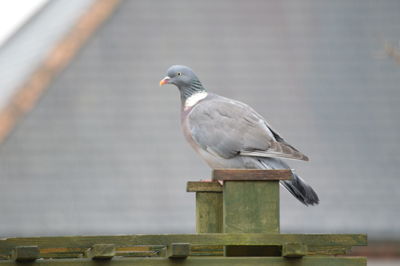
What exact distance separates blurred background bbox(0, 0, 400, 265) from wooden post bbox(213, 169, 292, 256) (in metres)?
11.9

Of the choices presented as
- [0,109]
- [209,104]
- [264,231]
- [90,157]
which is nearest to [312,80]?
[90,157]

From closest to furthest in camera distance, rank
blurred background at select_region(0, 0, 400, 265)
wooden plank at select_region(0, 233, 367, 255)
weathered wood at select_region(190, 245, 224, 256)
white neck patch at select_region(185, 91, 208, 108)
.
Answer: wooden plank at select_region(0, 233, 367, 255), weathered wood at select_region(190, 245, 224, 256), white neck patch at select_region(185, 91, 208, 108), blurred background at select_region(0, 0, 400, 265)

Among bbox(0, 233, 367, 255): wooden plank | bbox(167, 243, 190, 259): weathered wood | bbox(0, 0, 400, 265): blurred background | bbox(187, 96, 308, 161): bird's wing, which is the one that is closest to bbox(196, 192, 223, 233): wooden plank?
bbox(187, 96, 308, 161): bird's wing

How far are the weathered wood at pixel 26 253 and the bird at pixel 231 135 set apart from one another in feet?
4.99

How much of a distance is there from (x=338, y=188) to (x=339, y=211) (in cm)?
50

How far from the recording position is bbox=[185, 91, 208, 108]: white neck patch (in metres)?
5.74

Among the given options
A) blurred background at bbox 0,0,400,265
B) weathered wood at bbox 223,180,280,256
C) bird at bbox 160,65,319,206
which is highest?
blurred background at bbox 0,0,400,265

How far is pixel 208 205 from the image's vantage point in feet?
16.0

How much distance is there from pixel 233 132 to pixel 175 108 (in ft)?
38.8

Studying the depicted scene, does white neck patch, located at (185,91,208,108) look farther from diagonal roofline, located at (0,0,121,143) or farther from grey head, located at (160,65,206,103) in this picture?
diagonal roofline, located at (0,0,121,143)

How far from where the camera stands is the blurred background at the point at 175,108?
16.3 meters

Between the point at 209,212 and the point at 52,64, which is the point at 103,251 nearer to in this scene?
the point at 209,212

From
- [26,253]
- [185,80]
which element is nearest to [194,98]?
[185,80]

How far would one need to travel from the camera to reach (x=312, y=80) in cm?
1747
